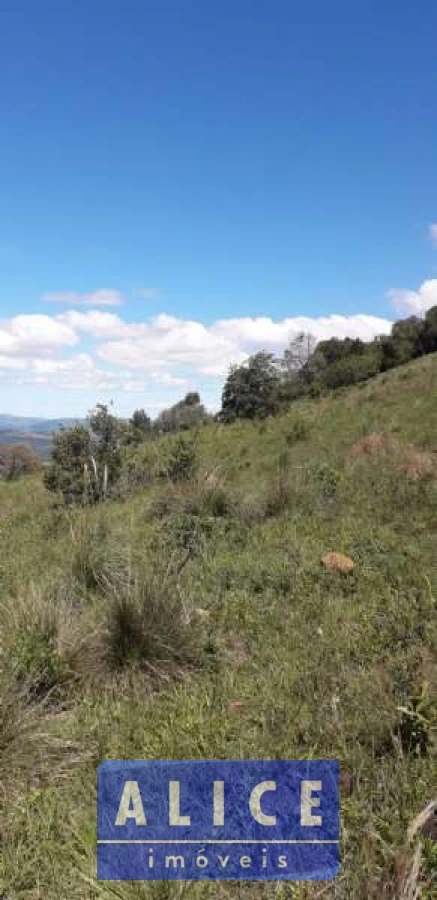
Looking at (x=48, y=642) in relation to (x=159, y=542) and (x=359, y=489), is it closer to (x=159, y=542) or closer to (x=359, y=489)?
(x=159, y=542)

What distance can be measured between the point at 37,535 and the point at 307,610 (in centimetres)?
455

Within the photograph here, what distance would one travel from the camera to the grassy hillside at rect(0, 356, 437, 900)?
204cm

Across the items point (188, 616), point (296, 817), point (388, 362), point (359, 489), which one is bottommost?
point (296, 817)

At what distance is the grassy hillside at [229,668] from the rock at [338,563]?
0.06m

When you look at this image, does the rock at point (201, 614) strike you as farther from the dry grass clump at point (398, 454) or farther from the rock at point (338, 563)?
the dry grass clump at point (398, 454)

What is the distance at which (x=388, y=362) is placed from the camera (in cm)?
3447

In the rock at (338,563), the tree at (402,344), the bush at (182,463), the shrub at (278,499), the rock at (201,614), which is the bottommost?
the rock at (201,614)

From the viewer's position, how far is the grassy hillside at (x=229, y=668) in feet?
6.70

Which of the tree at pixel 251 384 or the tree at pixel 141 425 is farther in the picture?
the tree at pixel 251 384

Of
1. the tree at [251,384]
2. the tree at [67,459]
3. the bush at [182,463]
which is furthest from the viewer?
the tree at [251,384]

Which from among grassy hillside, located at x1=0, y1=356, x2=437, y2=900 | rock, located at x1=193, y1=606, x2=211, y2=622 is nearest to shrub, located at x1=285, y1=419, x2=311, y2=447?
grassy hillside, located at x1=0, y1=356, x2=437, y2=900

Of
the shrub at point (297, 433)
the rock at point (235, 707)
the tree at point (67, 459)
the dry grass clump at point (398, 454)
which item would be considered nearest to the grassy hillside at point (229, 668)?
the rock at point (235, 707)

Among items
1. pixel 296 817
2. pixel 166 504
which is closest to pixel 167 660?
pixel 296 817

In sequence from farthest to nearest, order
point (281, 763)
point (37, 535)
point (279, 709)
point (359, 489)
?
point (37, 535), point (359, 489), point (279, 709), point (281, 763)
